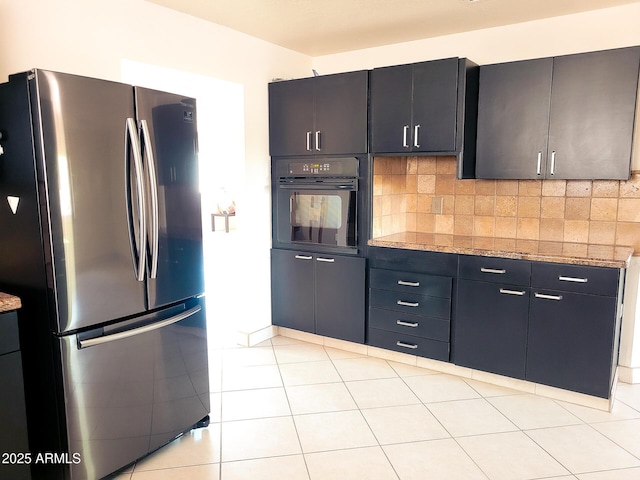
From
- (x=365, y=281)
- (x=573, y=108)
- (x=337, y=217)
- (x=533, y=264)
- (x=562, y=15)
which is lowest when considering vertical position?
(x=365, y=281)

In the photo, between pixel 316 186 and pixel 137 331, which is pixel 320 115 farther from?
pixel 137 331

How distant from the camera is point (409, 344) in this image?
3328mm

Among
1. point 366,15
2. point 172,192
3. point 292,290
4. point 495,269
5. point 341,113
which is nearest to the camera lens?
point 172,192

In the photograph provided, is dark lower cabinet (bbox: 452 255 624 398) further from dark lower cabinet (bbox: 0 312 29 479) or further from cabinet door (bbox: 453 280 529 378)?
dark lower cabinet (bbox: 0 312 29 479)

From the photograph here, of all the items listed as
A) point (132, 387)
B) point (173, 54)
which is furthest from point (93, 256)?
point (173, 54)

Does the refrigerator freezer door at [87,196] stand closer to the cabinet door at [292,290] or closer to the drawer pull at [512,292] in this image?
the cabinet door at [292,290]

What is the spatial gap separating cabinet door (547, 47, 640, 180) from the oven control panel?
1.45m

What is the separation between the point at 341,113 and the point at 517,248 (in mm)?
1567

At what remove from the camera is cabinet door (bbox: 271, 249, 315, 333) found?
371cm

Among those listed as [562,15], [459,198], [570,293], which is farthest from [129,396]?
[562,15]

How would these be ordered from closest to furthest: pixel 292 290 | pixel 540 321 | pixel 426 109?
pixel 540 321 → pixel 426 109 → pixel 292 290

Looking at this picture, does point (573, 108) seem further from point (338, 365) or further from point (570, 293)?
point (338, 365)

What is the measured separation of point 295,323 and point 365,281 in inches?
29.5

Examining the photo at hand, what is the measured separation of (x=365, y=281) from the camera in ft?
11.4
